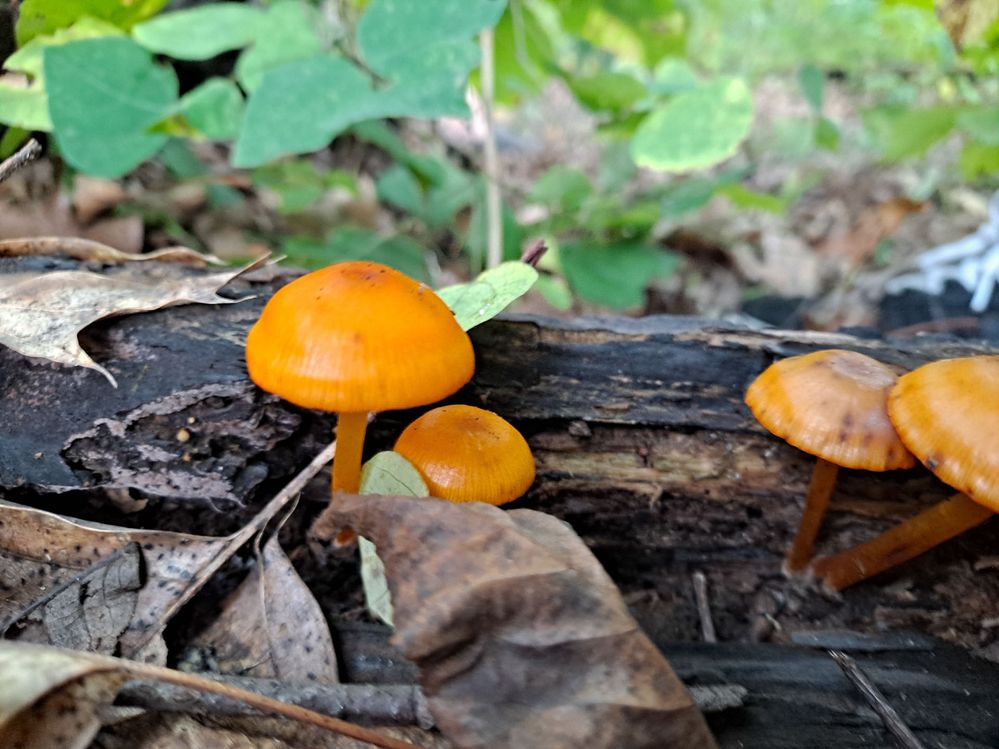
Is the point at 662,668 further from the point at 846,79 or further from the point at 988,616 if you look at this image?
the point at 846,79

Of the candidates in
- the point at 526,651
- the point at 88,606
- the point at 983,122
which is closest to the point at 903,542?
the point at 526,651

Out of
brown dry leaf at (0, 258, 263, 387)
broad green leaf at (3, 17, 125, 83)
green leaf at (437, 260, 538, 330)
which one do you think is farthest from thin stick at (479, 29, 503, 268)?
broad green leaf at (3, 17, 125, 83)

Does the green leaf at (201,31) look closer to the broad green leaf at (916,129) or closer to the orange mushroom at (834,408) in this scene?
the orange mushroom at (834,408)

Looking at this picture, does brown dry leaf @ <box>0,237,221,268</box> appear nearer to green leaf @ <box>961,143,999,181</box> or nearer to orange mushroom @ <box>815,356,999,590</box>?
orange mushroom @ <box>815,356,999,590</box>

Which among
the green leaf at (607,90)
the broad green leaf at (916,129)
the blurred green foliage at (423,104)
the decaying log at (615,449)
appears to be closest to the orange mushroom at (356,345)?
the decaying log at (615,449)

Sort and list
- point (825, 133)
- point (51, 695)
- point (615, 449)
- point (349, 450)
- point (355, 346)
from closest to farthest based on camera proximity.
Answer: point (51, 695)
point (355, 346)
point (349, 450)
point (615, 449)
point (825, 133)

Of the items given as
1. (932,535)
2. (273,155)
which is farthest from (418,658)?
(273,155)

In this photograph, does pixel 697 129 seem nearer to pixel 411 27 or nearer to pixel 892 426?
pixel 411 27
